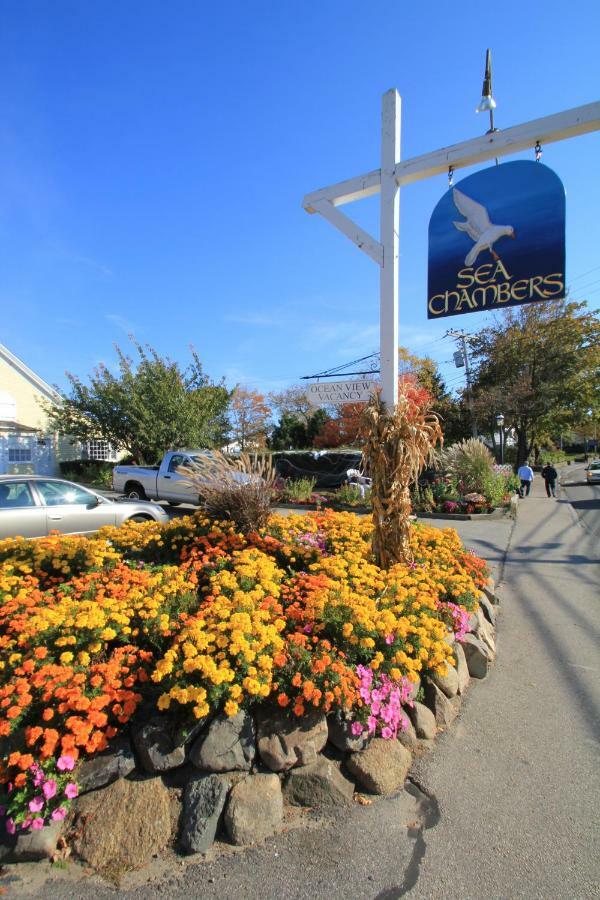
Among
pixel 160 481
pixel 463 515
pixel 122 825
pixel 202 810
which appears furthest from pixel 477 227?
pixel 160 481

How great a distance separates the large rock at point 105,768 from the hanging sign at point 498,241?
403cm

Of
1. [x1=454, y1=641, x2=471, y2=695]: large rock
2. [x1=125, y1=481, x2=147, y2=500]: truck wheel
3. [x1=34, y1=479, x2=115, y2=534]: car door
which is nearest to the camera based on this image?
[x1=454, y1=641, x2=471, y2=695]: large rock

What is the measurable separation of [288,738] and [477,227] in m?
4.19

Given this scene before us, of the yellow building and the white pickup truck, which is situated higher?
the yellow building

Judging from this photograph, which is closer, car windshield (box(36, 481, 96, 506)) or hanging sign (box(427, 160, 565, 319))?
hanging sign (box(427, 160, 565, 319))

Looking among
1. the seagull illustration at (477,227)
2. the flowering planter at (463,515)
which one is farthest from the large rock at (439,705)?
the flowering planter at (463,515)

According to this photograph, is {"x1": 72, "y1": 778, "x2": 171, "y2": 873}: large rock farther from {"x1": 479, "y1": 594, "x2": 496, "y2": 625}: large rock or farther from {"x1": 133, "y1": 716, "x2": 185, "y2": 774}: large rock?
{"x1": 479, "y1": 594, "x2": 496, "y2": 625}: large rock

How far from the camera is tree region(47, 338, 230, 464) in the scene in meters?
22.5

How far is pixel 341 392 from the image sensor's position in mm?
4680

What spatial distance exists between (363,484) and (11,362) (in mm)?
21102

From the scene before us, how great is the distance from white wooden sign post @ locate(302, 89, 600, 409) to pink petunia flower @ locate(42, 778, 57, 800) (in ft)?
11.6

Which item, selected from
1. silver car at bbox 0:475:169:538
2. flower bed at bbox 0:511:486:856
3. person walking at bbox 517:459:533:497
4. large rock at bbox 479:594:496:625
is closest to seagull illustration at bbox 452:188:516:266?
flower bed at bbox 0:511:486:856

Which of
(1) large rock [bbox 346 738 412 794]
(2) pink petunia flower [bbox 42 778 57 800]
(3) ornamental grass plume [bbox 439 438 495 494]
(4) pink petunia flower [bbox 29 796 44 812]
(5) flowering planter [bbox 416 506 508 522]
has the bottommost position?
(1) large rock [bbox 346 738 412 794]

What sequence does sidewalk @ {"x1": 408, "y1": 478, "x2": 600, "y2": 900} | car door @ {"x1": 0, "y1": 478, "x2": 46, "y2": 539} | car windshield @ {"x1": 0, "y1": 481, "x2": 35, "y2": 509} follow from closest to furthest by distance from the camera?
sidewalk @ {"x1": 408, "y1": 478, "x2": 600, "y2": 900}, car door @ {"x1": 0, "y1": 478, "x2": 46, "y2": 539}, car windshield @ {"x1": 0, "y1": 481, "x2": 35, "y2": 509}
